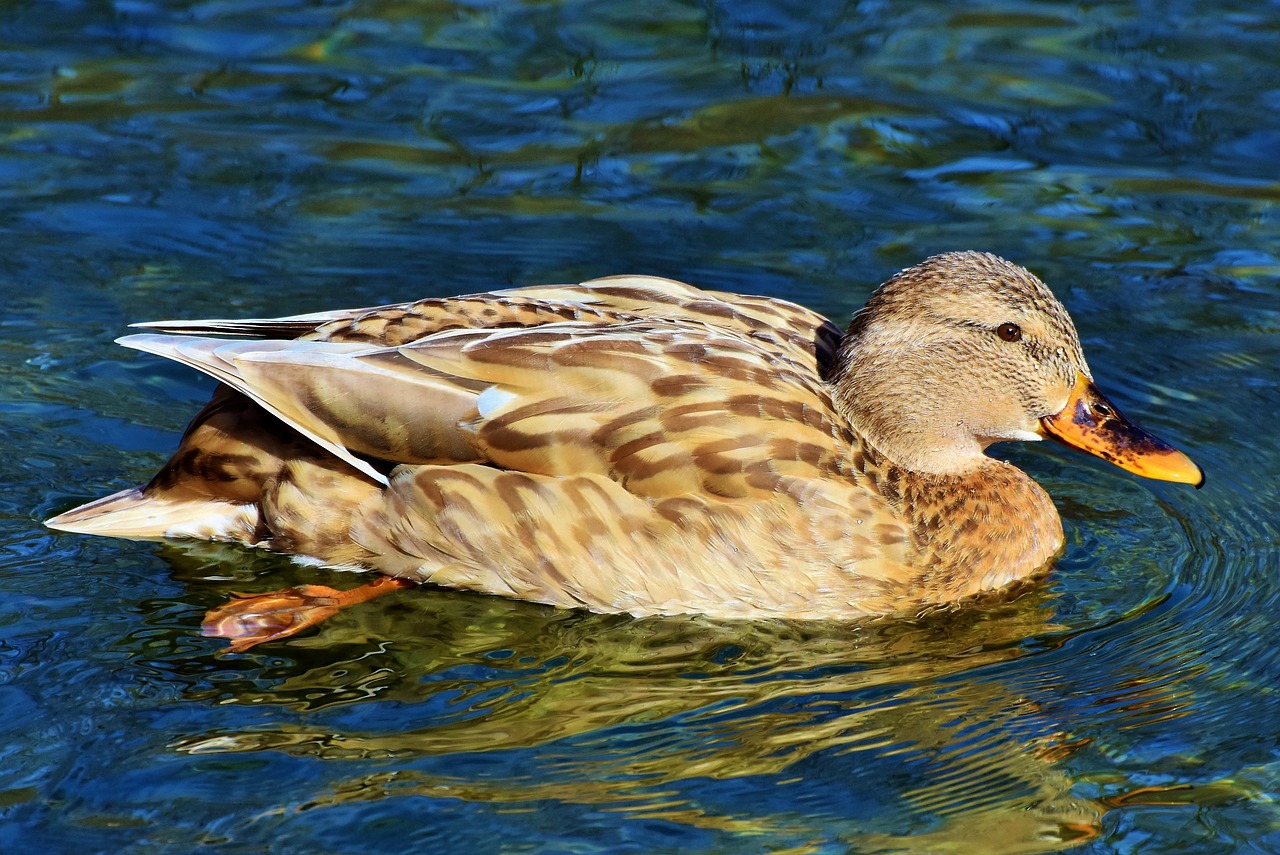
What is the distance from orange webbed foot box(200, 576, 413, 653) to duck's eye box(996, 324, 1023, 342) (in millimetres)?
2524

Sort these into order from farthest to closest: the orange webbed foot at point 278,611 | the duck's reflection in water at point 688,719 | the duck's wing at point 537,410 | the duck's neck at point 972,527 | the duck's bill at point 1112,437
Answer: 1. the duck's bill at point 1112,437
2. the duck's neck at point 972,527
3. the duck's wing at point 537,410
4. the orange webbed foot at point 278,611
5. the duck's reflection in water at point 688,719

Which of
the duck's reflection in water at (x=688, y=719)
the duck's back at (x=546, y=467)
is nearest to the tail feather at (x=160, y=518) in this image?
the duck's back at (x=546, y=467)

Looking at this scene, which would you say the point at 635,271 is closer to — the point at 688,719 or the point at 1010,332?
the point at 1010,332

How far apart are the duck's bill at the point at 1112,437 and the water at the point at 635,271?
16.8 inches

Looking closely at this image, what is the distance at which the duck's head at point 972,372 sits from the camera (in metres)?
6.80

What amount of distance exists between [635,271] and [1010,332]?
2743 millimetres

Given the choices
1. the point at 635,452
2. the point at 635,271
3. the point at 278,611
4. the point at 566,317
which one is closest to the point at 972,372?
the point at 635,452

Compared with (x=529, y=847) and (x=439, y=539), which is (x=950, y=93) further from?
(x=529, y=847)

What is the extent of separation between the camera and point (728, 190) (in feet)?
32.7

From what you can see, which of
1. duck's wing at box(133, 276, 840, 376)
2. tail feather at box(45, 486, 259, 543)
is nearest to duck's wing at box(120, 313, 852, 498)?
duck's wing at box(133, 276, 840, 376)

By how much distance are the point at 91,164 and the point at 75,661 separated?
14.7ft

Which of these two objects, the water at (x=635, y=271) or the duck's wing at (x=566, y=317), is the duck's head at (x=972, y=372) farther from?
the water at (x=635, y=271)

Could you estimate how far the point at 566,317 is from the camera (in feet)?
22.7

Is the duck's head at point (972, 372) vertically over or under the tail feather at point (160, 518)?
over
